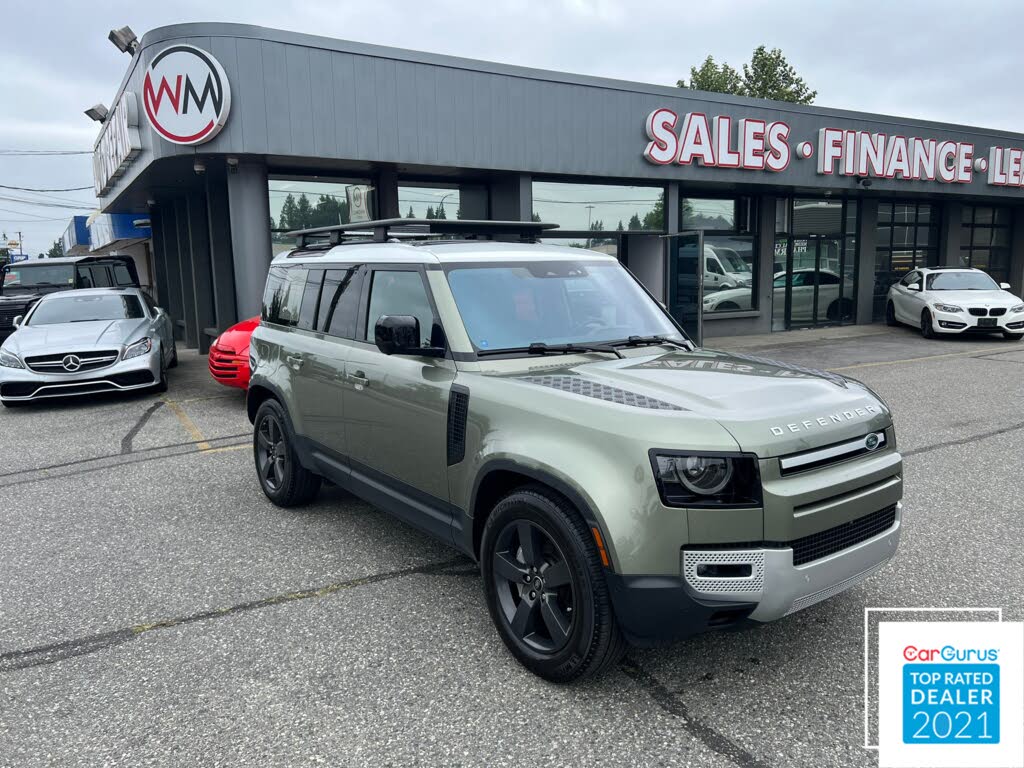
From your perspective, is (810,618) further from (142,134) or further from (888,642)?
(142,134)

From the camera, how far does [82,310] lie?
1098cm

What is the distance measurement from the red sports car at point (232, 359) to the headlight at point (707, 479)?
7.51m

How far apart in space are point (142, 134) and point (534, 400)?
36.7ft

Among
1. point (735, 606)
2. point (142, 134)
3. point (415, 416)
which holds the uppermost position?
point (142, 134)

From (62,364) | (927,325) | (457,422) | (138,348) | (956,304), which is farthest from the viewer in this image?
(927,325)

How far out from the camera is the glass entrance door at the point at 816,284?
18.7 meters

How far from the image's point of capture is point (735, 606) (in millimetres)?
2764

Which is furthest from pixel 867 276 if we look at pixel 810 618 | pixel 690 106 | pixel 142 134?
pixel 810 618

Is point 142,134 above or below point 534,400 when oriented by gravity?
above

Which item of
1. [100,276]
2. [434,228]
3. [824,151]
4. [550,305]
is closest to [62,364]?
[100,276]

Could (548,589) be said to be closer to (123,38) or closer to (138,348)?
(138,348)

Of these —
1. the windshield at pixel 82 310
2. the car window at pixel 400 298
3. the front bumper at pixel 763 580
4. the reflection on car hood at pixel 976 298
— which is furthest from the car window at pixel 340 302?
the reflection on car hood at pixel 976 298

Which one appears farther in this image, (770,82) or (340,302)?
(770,82)

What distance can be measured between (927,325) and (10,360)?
1671 centimetres
